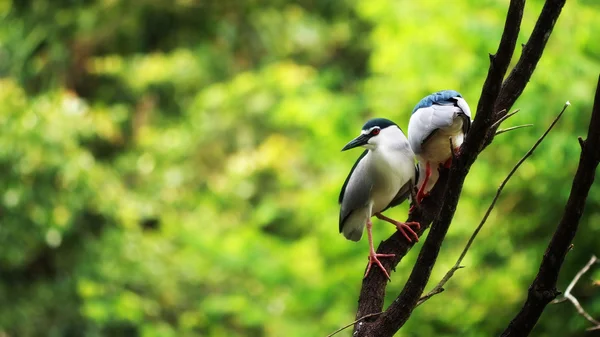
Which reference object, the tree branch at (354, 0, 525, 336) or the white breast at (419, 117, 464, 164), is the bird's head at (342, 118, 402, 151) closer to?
the white breast at (419, 117, 464, 164)

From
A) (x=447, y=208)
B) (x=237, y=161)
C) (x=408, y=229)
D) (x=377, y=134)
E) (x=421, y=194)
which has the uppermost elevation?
(x=237, y=161)

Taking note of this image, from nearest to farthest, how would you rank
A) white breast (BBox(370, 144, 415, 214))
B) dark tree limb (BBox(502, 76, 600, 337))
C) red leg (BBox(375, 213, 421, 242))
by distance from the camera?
dark tree limb (BBox(502, 76, 600, 337)), red leg (BBox(375, 213, 421, 242)), white breast (BBox(370, 144, 415, 214))

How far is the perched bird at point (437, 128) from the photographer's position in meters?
2.20

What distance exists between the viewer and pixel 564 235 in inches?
62.5

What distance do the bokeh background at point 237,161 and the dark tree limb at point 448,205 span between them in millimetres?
2591

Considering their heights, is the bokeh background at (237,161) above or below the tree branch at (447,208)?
above

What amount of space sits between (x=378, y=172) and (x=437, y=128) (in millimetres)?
220

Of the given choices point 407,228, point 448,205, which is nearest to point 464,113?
point 407,228

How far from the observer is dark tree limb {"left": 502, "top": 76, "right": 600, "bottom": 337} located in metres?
1.50

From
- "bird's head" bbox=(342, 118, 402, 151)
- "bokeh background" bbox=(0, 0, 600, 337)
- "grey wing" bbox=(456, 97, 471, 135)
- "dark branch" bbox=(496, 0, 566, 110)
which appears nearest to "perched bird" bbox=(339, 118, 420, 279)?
"bird's head" bbox=(342, 118, 402, 151)

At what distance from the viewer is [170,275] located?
834 centimetres

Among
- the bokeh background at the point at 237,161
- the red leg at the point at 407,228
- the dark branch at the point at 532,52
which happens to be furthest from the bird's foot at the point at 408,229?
the bokeh background at the point at 237,161

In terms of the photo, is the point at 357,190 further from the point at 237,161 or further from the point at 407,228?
the point at 237,161

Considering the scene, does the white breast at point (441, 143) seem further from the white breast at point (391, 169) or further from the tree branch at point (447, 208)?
the tree branch at point (447, 208)
